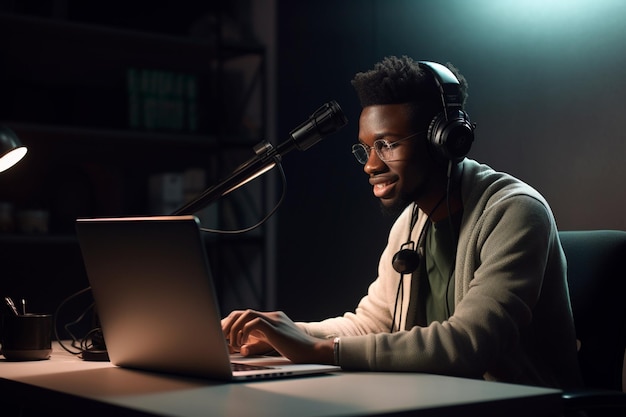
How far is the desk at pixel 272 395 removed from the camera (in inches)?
42.6

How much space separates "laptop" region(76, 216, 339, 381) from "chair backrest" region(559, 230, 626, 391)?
1.85ft

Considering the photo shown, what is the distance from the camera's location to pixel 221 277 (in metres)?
3.53

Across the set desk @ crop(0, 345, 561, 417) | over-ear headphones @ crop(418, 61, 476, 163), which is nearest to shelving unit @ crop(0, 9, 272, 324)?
over-ear headphones @ crop(418, 61, 476, 163)

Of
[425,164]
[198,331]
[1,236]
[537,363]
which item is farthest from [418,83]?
[1,236]

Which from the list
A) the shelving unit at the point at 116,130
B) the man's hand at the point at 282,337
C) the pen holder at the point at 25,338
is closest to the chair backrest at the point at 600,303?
the man's hand at the point at 282,337

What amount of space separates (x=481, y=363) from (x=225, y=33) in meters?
2.51

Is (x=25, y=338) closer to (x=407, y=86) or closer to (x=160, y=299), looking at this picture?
(x=160, y=299)

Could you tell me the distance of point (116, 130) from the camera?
3355mm

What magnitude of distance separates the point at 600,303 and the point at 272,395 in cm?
80

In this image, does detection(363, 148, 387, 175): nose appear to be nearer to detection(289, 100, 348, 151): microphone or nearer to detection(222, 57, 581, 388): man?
detection(222, 57, 581, 388): man

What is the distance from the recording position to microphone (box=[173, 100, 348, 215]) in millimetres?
1550

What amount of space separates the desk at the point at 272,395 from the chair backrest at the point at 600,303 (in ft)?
1.46

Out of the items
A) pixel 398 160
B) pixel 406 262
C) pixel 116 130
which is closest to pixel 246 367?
pixel 406 262

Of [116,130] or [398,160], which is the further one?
[116,130]
